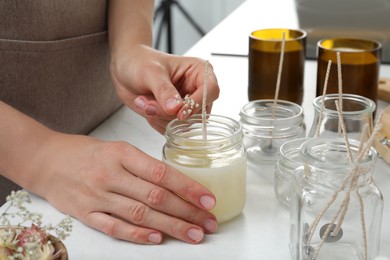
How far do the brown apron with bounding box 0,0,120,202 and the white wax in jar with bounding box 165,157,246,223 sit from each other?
318 mm

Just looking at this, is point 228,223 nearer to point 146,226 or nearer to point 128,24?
point 146,226

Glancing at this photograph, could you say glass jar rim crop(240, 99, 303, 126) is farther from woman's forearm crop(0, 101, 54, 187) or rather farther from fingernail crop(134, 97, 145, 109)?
woman's forearm crop(0, 101, 54, 187)

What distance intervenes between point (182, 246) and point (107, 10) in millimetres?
529

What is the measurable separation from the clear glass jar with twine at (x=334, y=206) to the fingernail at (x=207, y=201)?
10cm

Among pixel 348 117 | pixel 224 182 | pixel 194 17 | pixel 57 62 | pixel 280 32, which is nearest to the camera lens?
pixel 224 182

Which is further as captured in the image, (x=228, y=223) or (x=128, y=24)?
(x=128, y=24)

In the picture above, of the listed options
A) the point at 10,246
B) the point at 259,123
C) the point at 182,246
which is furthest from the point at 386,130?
the point at 10,246

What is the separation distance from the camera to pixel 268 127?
3.39ft

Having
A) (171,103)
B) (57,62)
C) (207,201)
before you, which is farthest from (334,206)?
(57,62)

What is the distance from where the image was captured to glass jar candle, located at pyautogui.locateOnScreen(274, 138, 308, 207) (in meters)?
0.90

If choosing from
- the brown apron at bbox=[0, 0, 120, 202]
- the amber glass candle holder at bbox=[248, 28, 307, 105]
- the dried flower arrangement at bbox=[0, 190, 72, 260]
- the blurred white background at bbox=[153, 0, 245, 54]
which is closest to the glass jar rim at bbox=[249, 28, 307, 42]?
the amber glass candle holder at bbox=[248, 28, 307, 105]

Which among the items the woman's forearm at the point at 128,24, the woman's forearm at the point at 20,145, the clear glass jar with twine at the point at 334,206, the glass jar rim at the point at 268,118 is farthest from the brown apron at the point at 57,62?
the clear glass jar with twine at the point at 334,206

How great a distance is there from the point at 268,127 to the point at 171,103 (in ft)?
0.60

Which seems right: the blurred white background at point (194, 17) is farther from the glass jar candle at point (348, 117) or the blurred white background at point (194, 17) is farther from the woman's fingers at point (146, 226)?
the woman's fingers at point (146, 226)
